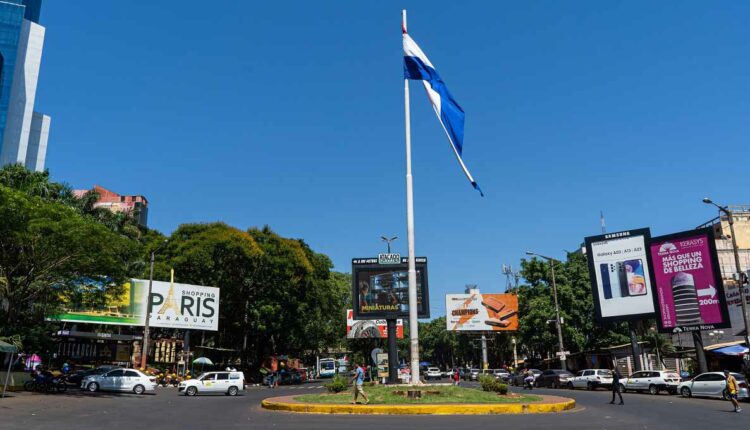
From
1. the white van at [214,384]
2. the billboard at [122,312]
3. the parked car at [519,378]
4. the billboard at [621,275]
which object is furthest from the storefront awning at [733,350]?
the billboard at [122,312]

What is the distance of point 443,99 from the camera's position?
22.8 metres

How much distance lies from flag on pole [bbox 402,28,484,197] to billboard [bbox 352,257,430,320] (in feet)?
41.4

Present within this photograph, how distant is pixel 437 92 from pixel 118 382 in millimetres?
24388

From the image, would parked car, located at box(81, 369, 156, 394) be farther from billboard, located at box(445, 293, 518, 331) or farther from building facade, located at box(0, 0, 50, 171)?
building facade, located at box(0, 0, 50, 171)

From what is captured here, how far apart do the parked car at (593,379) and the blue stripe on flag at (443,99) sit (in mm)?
26077

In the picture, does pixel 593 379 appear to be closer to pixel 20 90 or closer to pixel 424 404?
pixel 424 404

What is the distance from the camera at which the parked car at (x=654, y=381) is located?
109 ft

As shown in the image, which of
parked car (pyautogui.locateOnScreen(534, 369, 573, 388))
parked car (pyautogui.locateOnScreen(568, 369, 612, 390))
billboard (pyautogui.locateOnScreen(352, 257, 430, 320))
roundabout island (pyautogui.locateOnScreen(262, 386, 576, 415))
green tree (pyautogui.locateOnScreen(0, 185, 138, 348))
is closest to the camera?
Result: roundabout island (pyautogui.locateOnScreen(262, 386, 576, 415))

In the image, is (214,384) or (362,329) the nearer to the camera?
(214,384)

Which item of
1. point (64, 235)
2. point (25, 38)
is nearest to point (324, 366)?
point (64, 235)

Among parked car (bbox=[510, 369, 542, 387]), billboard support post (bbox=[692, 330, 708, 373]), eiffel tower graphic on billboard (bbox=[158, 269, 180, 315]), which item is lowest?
parked car (bbox=[510, 369, 542, 387])

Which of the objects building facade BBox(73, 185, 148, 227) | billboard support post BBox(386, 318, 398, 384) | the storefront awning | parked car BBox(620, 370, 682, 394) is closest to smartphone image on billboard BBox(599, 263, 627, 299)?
the storefront awning

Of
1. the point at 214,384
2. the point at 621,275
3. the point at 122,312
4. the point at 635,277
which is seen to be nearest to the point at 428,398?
the point at 214,384

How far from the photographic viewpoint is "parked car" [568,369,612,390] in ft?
130
